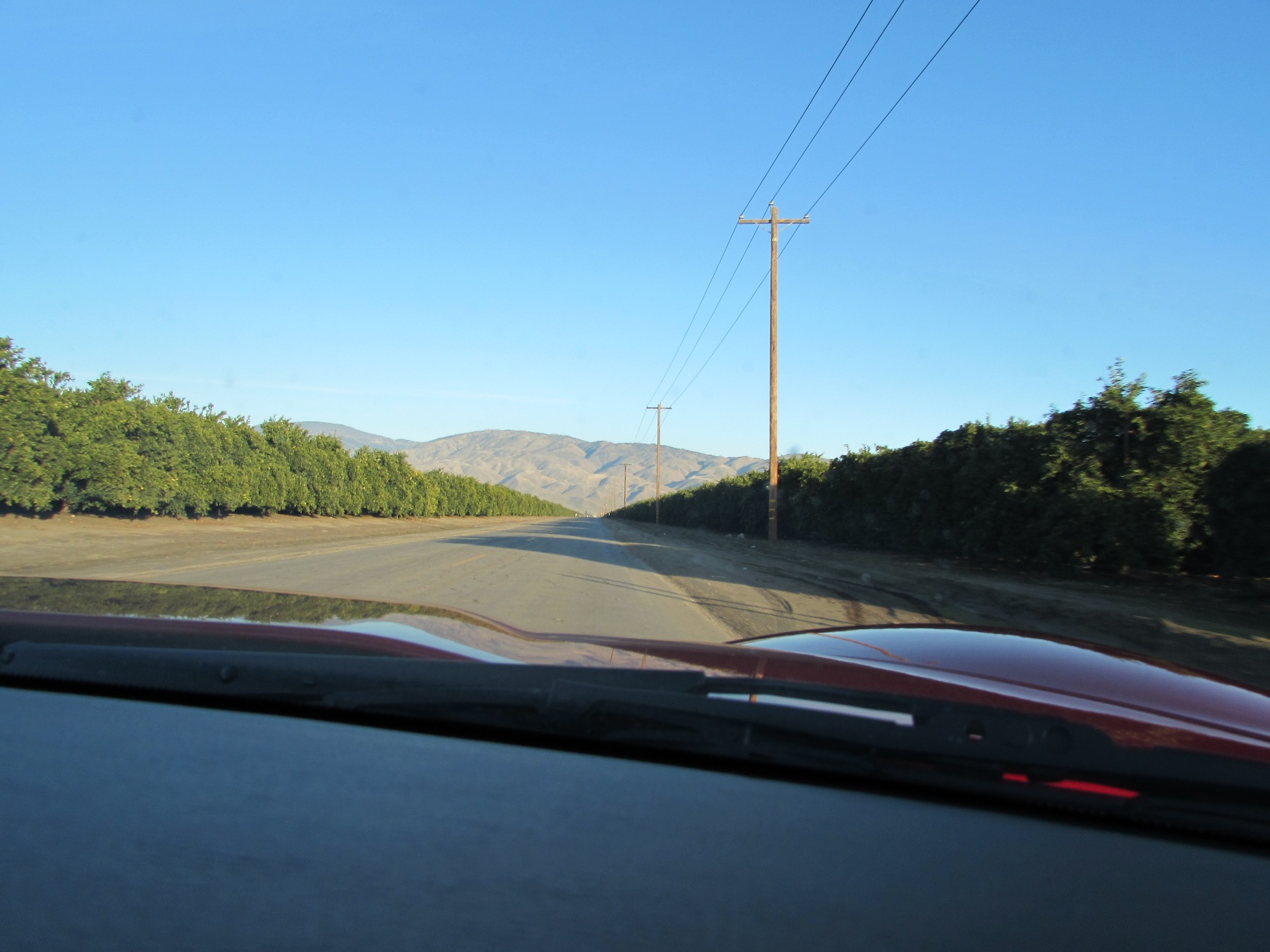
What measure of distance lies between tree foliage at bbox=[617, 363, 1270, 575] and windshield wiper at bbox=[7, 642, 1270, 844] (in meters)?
12.3

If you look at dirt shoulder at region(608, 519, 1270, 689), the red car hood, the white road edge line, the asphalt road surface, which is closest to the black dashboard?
the white road edge line

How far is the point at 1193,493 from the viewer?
14703 mm

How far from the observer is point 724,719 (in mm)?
2018

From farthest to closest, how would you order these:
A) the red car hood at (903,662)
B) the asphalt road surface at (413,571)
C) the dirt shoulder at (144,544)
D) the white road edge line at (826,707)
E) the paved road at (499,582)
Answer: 1. the dirt shoulder at (144,544)
2. the asphalt road surface at (413,571)
3. the paved road at (499,582)
4. the red car hood at (903,662)
5. the white road edge line at (826,707)

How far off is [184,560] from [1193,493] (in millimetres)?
19358

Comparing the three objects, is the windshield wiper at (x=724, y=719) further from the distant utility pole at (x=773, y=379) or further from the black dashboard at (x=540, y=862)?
the distant utility pole at (x=773, y=379)

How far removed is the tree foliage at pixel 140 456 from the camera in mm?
24078

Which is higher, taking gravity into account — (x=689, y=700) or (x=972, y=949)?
(x=689, y=700)

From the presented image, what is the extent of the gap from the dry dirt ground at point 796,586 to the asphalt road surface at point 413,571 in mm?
89

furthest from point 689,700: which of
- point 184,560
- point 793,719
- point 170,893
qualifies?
point 184,560

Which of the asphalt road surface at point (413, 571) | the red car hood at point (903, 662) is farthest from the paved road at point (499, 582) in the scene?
the red car hood at point (903, 662)

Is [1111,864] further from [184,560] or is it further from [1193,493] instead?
[184,560]

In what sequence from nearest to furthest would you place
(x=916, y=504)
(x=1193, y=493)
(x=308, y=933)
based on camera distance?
(x=308, y=933), (x=1193, y=493), (x=916, y=504)

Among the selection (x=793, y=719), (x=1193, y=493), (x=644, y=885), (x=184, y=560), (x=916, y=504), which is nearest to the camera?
(x=644, y=885)
